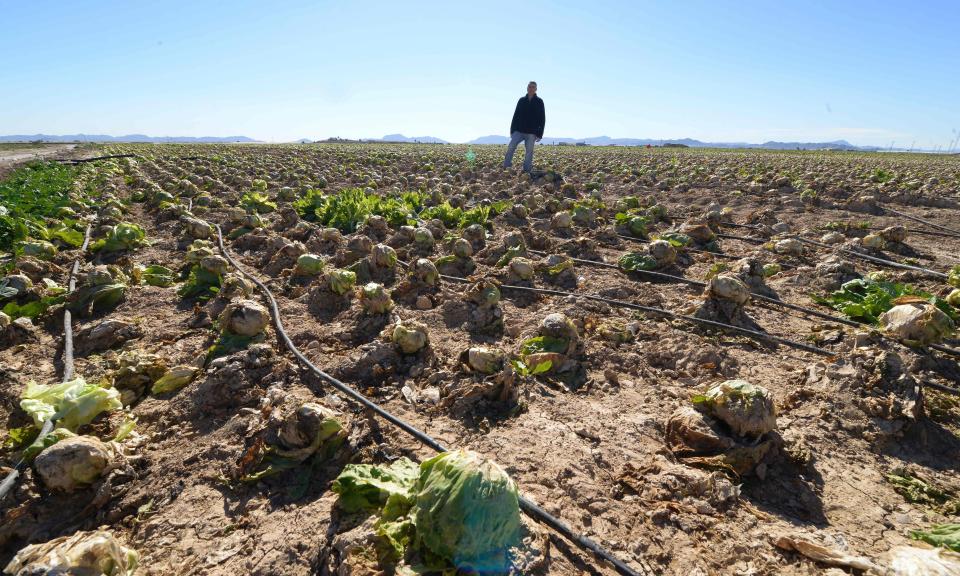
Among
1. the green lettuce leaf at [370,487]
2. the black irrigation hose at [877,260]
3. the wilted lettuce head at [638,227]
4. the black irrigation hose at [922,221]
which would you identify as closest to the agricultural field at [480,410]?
the green lettuce leaf at [370,487]

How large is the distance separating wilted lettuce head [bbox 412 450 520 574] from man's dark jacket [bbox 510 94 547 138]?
18.3 metres

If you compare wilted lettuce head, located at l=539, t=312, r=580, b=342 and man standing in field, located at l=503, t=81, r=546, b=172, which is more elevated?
man standing in field, located at l=503, t=81, r=546, b=172

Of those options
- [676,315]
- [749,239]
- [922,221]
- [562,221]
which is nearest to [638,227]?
[562,221]

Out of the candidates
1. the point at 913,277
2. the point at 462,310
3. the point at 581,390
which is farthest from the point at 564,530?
the point at 913,277

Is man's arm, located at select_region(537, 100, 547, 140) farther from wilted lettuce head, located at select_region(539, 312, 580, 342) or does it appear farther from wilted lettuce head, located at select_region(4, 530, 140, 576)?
wilted lettuce head, located at select_region(4, 530, 140, 576)

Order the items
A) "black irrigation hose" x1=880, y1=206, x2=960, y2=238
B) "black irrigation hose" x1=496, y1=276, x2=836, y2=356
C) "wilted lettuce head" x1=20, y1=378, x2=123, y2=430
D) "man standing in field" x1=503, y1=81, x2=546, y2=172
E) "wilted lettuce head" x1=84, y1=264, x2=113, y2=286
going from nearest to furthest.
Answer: "wilted lettuce head" x1=20, y1=378, x2=123, y2=430, "black irrigation hose" x1=496, y1=276, x2=836, y2=356, "wilted lettuce head" x1=84, y1=264, x2=113, y2=286, "black irrigation hose" x1=880, y1=206, x2=960, y2=238, "man standing in field" x1=503, y1=81, x2=546, y2=172

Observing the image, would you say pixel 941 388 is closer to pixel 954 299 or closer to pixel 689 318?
pixel 689 318

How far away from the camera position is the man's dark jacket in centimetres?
1867

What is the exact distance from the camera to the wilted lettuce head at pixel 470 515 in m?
2.32

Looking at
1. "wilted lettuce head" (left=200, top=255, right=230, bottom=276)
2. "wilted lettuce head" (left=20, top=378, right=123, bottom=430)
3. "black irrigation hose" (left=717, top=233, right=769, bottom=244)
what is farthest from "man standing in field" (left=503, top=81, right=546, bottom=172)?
"wilted lettuce head" (left=20, top=378, right=123, bottom=430)

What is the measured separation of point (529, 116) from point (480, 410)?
1719cm

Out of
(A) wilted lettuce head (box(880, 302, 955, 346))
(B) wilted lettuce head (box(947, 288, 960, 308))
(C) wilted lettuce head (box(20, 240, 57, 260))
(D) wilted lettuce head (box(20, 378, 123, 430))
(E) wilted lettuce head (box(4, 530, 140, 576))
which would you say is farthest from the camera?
(C) wilted lettuce head (box(20, 240, 57, 260))

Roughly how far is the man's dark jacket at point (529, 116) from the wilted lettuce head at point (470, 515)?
18.3 meters

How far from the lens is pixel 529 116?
19.0 m
